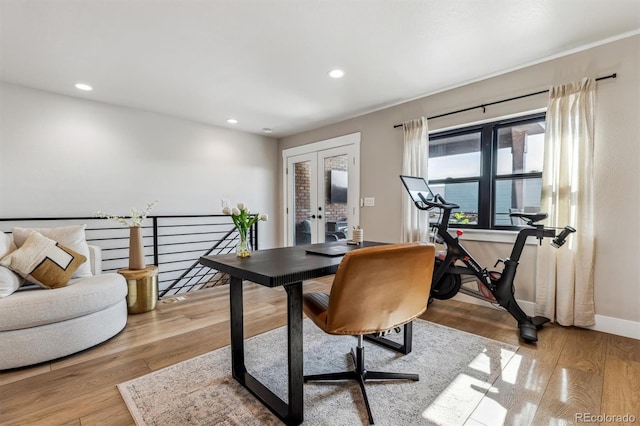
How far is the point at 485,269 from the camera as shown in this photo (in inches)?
102

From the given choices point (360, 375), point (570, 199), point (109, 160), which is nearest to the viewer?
point (360, 375)

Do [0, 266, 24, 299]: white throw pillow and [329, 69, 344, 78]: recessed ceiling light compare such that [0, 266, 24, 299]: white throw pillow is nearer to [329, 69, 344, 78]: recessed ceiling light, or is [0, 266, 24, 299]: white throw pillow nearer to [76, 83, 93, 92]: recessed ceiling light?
[76, 83, 93, 92]: recessed ceiling light

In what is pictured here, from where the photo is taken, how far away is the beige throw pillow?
2.17 metres

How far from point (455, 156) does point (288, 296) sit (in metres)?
2.85

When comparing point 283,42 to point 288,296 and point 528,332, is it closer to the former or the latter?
point 288,296

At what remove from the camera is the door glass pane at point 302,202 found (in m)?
5.18

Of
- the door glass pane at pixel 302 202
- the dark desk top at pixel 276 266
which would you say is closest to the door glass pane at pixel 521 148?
the dark desk top at pixel 276 266

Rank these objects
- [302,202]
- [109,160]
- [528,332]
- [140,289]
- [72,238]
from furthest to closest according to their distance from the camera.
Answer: [302,202] < [109,160] < [140,289] < [72,238] < [528,332]

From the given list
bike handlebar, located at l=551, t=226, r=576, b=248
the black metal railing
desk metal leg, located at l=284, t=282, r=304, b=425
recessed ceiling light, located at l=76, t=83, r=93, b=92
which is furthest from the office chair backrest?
recessed ceiling light, located at l=76, t=83, r=93, b=92

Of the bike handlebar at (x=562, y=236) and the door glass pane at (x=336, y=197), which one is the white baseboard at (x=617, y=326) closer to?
the bike handlebar at (x=562, y=236)

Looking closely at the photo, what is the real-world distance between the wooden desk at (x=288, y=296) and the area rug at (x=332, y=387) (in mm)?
64

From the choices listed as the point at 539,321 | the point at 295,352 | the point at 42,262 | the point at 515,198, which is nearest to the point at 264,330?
the point at 295,352

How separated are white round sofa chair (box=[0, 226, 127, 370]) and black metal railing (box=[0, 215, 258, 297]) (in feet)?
3.79

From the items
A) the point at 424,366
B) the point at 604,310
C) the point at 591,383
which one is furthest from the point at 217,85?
the point at 604,310
